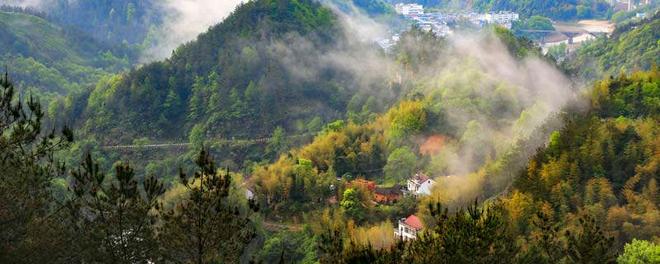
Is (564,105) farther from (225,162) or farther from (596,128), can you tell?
(225,162)

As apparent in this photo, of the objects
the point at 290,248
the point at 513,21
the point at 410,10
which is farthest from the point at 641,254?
the point at 410,10

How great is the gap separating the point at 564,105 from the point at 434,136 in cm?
971

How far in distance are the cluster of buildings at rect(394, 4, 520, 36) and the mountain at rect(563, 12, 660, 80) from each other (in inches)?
1757

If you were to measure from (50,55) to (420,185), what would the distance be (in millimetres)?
84002

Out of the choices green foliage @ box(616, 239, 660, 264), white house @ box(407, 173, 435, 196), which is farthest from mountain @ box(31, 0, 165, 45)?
green foliage @ box(616, 239, 660, 264)

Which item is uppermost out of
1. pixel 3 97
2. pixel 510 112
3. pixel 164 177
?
pixel 3 97

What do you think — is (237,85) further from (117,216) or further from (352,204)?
(117,216)

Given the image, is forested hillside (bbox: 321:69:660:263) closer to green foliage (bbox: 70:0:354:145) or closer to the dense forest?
the dense forest

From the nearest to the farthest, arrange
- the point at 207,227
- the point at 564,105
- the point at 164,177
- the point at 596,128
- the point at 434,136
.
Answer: the point at 207,227 → the point at 596,128 → the point at 564,105 → the point at 434,136 → the point at 164,177

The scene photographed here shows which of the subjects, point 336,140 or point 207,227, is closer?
point 207,227

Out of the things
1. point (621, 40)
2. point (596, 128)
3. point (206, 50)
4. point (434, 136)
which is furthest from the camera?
point (621, 40)

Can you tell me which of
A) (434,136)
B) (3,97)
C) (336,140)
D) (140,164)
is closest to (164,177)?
(140,164)

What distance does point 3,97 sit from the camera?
15.5 m

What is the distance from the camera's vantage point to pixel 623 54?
86.0 meters
